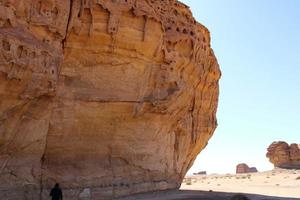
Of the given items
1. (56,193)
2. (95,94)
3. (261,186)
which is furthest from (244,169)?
(56,193)

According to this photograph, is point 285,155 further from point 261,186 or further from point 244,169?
point 244,169

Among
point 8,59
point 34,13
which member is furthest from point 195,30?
point 8,59

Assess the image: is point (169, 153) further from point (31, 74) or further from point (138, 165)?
point (31, 74)

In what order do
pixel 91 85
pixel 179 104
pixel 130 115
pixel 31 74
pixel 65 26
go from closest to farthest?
pixel 31 74 → pixel 65 26 → pixel 91 85 → pixel 130 115 → pixel 179 104

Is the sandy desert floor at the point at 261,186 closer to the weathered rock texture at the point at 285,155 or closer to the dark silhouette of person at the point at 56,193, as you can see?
the weathered rock texture at the point at 285,155

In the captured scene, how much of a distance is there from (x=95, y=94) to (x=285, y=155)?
1704 inches

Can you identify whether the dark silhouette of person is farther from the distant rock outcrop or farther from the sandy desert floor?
the distant rock outcrop

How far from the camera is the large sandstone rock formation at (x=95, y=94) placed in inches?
474

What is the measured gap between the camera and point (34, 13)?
12461mm

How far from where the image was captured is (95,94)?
48.3ft

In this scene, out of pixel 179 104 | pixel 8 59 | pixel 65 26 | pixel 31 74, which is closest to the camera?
pixel 8 59

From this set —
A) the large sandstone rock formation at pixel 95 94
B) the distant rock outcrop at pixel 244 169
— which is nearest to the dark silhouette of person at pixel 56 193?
the large sandstone rock formation at pixel 95 94

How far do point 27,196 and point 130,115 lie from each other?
581 centimetres

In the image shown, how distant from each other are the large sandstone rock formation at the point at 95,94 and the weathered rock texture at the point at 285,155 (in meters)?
35.5
